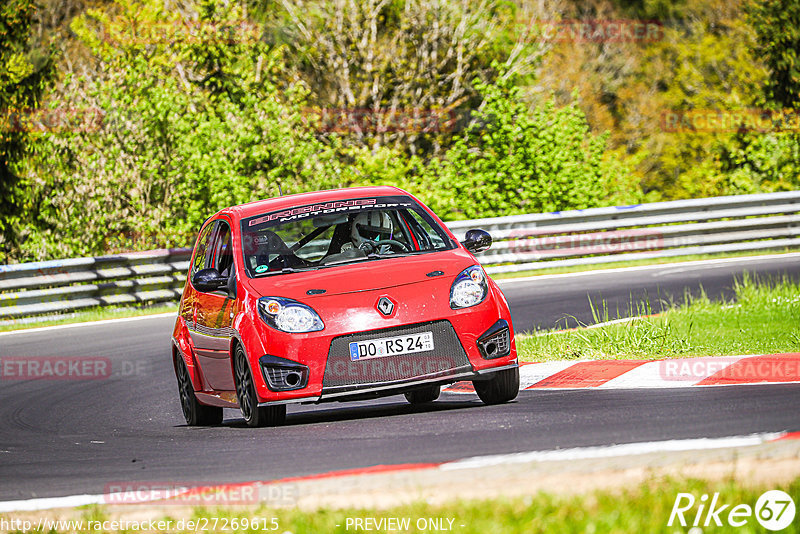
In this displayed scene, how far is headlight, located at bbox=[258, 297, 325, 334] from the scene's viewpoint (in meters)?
7.58

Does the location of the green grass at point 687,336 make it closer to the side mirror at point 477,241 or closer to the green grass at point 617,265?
the side mirror at point 477,241

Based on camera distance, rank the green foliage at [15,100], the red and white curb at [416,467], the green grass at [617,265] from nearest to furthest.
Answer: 1. the red and white curb at [416,467]
2. the green grass at [617,265]
3. the green foliage at [15,100]

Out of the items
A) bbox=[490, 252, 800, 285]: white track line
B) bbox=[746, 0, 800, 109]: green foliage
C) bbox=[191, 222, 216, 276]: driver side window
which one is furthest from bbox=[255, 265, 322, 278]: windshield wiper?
bbox=[746, 0, 800, 109]: green foliage

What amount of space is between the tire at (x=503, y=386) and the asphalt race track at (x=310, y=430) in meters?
0.12

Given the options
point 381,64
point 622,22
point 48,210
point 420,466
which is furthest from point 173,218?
point 622,22

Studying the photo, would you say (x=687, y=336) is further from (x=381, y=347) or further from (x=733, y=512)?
(x=733, y=512)

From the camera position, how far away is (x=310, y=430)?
302 inches

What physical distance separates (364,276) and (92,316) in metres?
11.4

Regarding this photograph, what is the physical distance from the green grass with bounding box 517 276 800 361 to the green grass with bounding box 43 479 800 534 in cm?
500

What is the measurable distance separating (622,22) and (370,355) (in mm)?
52766

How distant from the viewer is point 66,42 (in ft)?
130

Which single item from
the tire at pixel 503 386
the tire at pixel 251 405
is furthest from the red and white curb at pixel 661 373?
the tire at pixel 251 405

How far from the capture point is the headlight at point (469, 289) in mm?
7801

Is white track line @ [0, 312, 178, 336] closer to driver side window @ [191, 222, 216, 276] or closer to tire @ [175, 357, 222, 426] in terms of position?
driver side window @ [191, 222, 216, 276]
